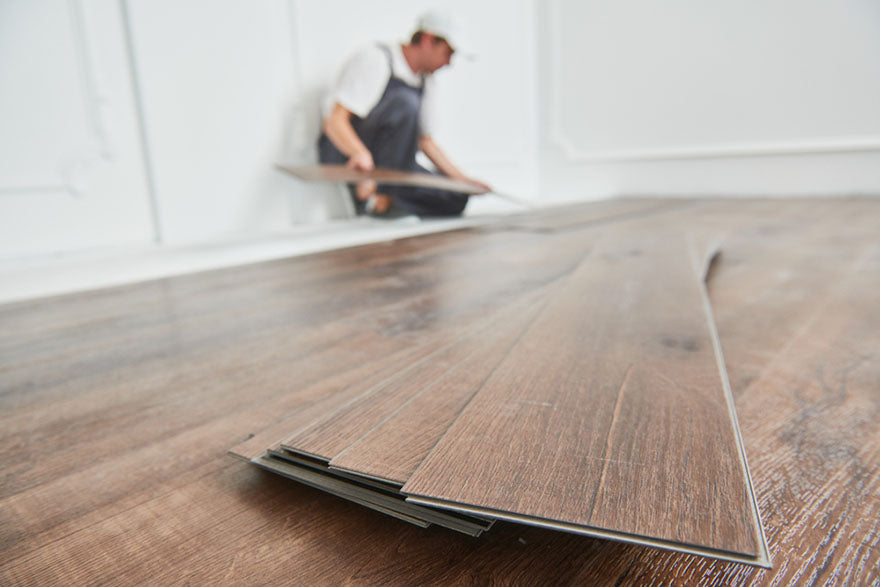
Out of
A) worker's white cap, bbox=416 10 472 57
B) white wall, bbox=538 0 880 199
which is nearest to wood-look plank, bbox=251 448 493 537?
worker's white cap, bbox=416 10 472 57

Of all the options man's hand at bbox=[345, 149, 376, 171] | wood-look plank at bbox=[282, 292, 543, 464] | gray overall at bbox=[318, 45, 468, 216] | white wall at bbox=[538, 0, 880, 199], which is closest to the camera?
wood-look plank at bbox=[282, 292, 543, 464]

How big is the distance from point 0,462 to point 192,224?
206 centimetres

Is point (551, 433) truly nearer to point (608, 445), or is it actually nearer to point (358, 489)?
point (608, 445)

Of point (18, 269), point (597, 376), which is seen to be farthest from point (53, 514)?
point (18, 269)

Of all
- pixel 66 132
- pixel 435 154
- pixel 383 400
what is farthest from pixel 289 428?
pixel 435 154

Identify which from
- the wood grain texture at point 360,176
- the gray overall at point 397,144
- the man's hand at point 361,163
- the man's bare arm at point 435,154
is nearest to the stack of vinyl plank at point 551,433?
the wood grain texture at point 360,176

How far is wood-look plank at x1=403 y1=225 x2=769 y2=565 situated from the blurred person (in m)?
2.11

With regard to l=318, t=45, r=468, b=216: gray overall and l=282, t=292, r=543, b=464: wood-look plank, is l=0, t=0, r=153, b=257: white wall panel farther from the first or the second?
l=282, t=292, r=543, b=464: wood-look plank

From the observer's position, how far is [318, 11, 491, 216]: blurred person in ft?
8.64

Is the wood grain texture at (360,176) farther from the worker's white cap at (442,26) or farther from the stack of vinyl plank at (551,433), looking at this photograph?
the stack of vinyl plank at (551,433)

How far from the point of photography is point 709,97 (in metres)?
4.04

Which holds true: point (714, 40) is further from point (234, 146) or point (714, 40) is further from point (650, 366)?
point (650, 366)

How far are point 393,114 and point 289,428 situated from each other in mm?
2459

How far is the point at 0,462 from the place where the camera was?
0.52 meters
